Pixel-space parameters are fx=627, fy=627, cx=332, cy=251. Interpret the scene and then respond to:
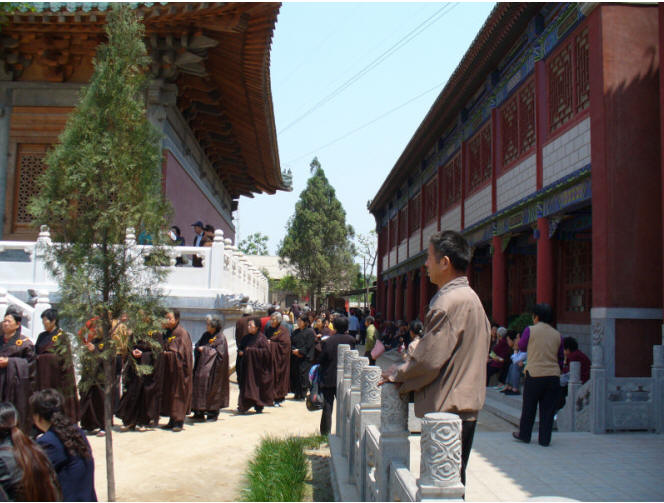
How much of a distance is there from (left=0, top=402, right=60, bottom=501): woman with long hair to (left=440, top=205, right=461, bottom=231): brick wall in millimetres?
14417

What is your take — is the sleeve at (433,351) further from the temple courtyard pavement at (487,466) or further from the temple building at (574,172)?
the temple building at (574,172)

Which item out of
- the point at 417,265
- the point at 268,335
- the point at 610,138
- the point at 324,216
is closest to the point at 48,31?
the point at 268,335

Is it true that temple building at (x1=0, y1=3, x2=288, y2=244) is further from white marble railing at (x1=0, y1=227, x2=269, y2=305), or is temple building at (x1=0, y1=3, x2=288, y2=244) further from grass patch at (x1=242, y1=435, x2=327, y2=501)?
grass patch at (x1=242, y1=435, x2=327, y2=501)

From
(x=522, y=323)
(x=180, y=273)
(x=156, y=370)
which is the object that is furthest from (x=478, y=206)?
(x=156, y=370)

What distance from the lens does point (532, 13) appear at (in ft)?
38.3

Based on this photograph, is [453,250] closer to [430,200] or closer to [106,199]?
[106,199]

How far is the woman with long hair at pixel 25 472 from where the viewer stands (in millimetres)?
3299

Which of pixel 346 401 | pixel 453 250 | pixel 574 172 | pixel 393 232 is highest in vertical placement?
pixel 393 232

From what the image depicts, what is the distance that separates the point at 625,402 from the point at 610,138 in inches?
138

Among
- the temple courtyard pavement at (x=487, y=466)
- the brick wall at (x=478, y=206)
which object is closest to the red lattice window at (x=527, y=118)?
the brick wall at (x=478, y=206)

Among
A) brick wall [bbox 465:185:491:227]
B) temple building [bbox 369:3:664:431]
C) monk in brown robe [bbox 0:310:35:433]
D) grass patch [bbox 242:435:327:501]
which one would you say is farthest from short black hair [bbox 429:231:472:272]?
brick wall [bbox 465:185:491:227]

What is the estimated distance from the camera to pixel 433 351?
10.6 feet

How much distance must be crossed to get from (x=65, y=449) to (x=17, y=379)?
3.89 metres

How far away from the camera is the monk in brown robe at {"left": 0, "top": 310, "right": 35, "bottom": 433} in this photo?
7.06 metres
